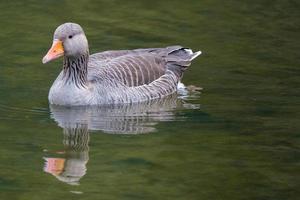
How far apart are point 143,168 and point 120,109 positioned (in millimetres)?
3494

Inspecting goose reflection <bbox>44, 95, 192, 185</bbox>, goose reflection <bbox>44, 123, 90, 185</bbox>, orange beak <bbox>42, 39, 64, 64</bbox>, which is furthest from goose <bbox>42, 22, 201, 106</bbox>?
goose reflection <bbox>44, 123, 90, 185</bbox>

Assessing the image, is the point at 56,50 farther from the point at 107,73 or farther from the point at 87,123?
the point at 87,123

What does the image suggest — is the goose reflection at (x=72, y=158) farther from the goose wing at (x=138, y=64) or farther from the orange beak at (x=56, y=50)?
the goose wing at (x=138, y=64)

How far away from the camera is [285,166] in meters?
14.0

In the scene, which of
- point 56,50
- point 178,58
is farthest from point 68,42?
point 178,58

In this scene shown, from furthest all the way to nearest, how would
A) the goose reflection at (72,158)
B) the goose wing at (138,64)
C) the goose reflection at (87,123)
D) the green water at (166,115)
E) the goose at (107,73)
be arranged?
1. the goose wing at (138,64)
2. the goose at (107,73)
3. the goose reflection at (87,123)
4. the goose reflection at (72,158)
5. the green water at (166,115)

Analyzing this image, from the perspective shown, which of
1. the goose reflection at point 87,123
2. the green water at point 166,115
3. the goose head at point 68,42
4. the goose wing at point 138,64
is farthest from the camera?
the goose wing at point 138,64

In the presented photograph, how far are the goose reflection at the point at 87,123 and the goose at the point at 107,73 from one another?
174 millimetres

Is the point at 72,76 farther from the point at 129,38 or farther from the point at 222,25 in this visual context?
the point at 222,25

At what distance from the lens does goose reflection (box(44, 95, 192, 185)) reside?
540 inches

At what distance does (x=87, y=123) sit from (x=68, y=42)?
1.59 meters

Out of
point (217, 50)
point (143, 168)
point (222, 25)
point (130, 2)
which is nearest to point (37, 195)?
point (143, 168)

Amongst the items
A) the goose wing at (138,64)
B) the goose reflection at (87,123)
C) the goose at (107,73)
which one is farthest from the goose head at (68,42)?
the goose reflection at (87,123)

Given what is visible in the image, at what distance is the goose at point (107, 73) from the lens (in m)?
16.9
